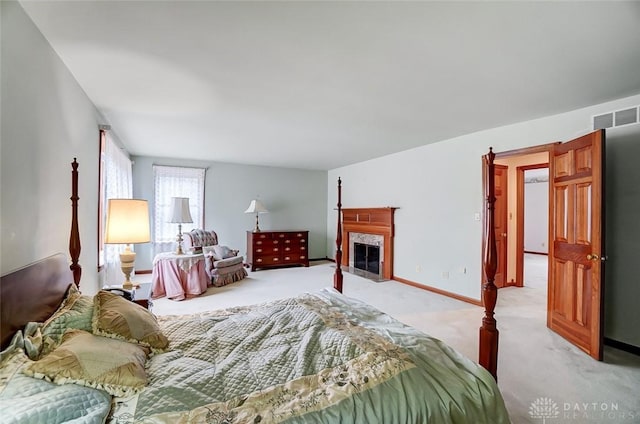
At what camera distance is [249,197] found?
22.5ft

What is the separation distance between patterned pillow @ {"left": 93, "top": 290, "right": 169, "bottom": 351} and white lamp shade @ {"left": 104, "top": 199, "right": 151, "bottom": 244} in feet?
3.16

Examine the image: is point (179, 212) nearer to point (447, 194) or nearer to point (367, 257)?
point (367, 257)

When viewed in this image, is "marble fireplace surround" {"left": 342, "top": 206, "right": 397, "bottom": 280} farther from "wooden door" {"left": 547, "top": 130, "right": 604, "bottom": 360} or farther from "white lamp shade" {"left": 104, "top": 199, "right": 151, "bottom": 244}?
"white lamp shade" {"left": 104, "top": 199, "right": 151, "bottom": 244}

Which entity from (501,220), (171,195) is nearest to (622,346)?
(501,220)

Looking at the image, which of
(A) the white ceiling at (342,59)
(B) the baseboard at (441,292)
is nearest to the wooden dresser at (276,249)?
(B) the baseboard at (441,292)

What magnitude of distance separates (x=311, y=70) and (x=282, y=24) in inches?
22.8

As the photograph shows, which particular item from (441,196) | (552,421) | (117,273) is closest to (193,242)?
(117,273)

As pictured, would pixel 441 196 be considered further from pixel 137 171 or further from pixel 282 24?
pixel 137 171

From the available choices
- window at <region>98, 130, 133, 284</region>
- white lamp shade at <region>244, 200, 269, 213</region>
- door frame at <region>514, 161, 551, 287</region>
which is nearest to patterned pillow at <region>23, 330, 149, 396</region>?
window at <region>98, 130, 133, 284</region>

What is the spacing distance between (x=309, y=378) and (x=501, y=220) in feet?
16.1

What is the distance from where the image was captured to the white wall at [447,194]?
11.5ft

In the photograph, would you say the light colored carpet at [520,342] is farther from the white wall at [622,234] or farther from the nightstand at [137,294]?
the nightstand at [137,294]

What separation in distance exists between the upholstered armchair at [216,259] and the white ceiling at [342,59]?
2.30 meters

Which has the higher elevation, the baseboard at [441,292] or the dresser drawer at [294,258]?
the dresser drawer at [294,258]
